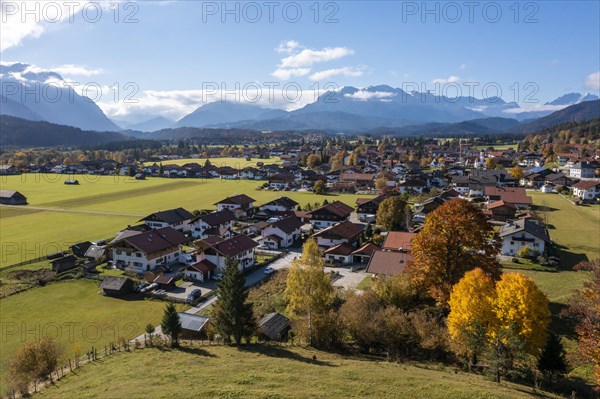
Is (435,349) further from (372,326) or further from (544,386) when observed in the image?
(544,386)

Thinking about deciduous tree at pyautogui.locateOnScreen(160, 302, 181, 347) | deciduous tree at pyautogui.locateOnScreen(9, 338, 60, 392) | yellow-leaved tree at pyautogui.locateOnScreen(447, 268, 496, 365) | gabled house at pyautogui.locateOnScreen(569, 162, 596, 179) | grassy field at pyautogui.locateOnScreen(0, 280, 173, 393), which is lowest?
grassy field at pyautogui.locateOnScreen(0, 280, 173, 393)

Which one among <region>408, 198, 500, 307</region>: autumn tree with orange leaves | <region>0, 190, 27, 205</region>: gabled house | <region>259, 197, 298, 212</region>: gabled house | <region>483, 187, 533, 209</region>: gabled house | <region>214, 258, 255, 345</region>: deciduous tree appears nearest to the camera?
<region>214, 258, 255, 345</region>: deciduous tree

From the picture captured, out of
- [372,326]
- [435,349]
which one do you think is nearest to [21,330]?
[372,326]

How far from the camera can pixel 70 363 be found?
70.1 ft

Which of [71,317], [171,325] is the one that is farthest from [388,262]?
[71,317]

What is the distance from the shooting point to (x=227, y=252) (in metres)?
38.3

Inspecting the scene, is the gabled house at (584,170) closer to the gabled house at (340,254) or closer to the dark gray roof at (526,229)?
the dark gray roof at (526,229)

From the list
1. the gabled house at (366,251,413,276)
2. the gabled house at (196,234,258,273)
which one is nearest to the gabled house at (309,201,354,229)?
the gabled house at (196,234,258,273)

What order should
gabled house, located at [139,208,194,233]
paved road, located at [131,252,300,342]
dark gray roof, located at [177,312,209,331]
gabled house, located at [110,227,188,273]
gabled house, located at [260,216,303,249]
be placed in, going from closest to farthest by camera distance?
dark gray roof, located at [177,312,209,331] < paved road, located at [131,252,300,342] < gabled house, located at [110,227,188,273] < gabled house, located at [260,216,303,249] < gabled house, located at [139,208,194,233]

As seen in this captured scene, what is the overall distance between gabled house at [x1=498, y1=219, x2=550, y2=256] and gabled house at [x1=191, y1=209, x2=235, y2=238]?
3073 centimetres

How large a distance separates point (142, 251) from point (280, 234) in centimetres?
1554

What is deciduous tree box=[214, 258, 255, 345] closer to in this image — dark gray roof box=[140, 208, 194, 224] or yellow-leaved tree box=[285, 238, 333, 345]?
yellow-leaved tree box=[285, 238, 333, 345]

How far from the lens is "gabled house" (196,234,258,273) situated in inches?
1502

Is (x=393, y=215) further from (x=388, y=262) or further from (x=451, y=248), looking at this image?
(x=451, y=248)
